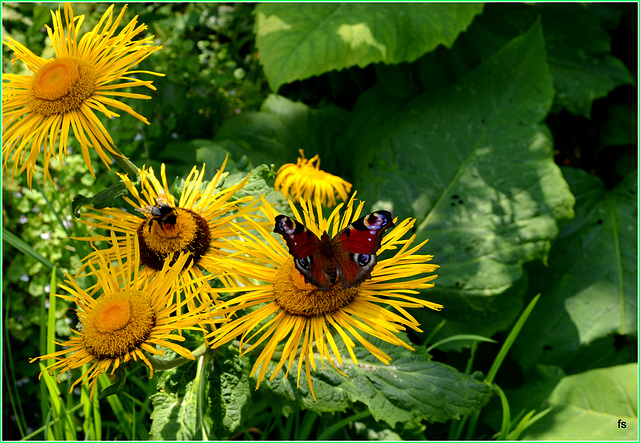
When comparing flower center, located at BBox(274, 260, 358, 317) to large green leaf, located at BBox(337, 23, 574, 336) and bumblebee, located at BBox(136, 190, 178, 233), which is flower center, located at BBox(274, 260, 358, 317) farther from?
large green leaf, located at BBox(337, 23, 574, 336)

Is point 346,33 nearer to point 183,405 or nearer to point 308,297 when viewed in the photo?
point 308,297

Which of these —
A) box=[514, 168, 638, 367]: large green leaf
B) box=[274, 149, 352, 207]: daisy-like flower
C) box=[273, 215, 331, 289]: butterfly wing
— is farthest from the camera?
box=[514, 168, 638, 367]: large green leaf

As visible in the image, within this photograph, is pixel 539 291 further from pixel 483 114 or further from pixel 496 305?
pixel 483 114

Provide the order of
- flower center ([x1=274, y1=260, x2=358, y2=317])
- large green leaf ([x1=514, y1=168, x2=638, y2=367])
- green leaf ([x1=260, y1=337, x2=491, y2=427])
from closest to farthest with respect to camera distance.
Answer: flower center ([x1=274, y1=260, x2=358, y2=317]) → green leaf ([x1=260, y1=337, x2=491, y2=427]) → large green leaf ([x1=514, y1=168, x2=638, y2=367])

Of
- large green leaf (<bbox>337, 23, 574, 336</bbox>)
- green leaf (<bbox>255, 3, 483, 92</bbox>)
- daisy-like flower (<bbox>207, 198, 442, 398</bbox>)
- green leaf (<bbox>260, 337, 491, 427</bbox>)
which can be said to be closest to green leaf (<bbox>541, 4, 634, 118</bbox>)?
large green leaf (<bbox>337, 23, 574, 336</bbox>)

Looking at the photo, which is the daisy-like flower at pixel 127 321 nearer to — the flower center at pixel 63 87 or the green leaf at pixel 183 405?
the green leaf at pixel 183 405

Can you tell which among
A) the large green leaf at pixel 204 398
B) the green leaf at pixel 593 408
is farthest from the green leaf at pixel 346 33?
the green leaf at pixel 593 408
